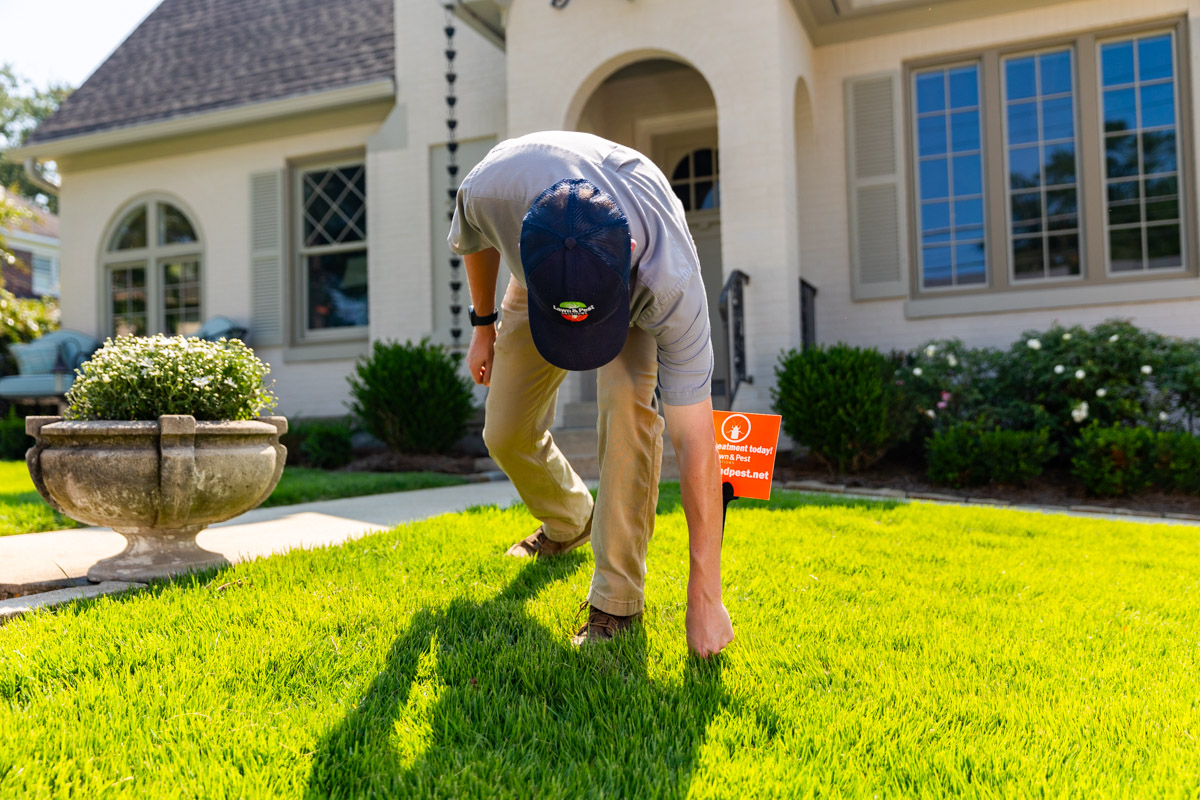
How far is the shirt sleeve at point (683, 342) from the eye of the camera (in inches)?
76.1

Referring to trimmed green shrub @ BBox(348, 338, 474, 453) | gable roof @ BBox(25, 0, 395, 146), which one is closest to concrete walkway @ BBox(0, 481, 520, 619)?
trimmed green shrub @ BBox(348, 338, 474, 453)

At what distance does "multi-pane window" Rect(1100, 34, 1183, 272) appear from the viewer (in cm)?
676

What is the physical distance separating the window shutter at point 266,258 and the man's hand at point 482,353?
24.4 ft

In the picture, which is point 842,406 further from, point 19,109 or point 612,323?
point 19,109

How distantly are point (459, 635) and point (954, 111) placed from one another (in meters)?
6.99

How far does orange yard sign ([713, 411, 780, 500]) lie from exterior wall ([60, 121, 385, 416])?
6799 millimetres

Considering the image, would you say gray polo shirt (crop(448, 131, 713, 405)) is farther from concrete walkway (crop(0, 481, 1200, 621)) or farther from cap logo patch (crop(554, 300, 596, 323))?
concrete walkway (crop(0, 481, 1200, 621))

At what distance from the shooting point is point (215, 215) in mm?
9852

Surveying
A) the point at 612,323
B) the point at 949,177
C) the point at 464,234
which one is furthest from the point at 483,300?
the point at 949,177

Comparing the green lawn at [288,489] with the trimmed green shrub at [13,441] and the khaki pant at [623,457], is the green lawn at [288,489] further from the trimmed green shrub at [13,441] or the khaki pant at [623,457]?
the khaki pant at [623,457]

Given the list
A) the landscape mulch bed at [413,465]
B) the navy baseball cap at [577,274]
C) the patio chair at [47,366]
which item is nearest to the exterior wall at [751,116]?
the landscape mulch bed at [413,465]

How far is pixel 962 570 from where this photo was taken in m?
3.03

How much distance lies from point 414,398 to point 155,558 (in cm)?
419

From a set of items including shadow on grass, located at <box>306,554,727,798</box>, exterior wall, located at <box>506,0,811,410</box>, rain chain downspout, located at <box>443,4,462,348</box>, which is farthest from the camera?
rain chain downspout, located at <box>443,4,462,348</box>
